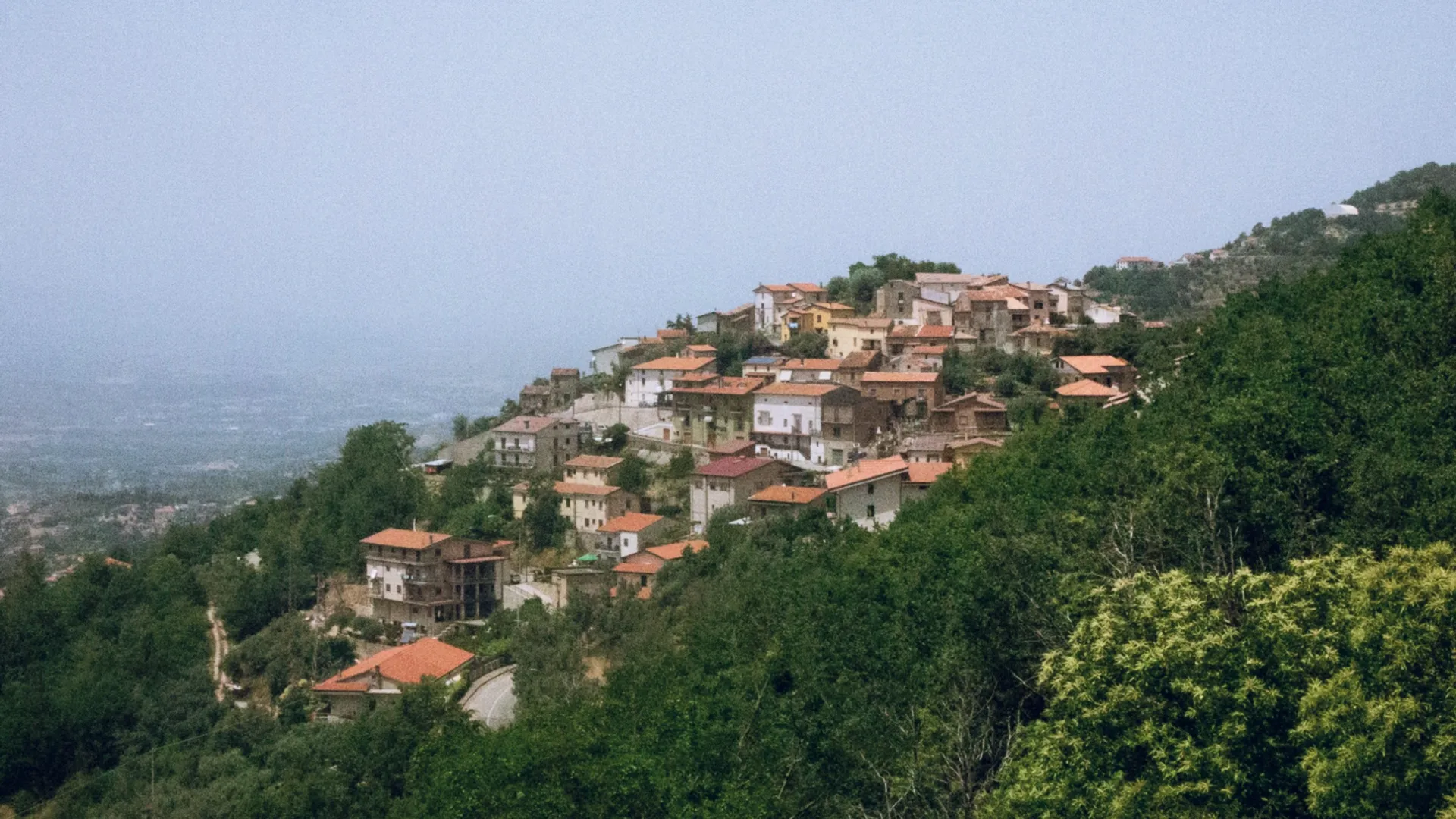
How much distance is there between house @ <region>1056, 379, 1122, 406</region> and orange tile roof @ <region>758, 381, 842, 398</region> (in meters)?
7.01

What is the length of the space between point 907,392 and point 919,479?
7968mm

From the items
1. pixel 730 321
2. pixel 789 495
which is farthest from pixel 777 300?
pixel 789 495

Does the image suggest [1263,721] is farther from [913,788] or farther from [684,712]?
[684,712]

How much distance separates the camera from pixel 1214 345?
101 feet

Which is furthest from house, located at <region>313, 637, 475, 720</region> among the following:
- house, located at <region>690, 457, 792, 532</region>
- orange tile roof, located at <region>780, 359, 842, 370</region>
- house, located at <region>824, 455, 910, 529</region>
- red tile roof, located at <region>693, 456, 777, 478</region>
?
orange tile roof, located at <region>780, 359, 842, 370</region>

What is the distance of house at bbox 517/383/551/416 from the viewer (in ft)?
187

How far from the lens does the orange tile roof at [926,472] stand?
37.2 meters

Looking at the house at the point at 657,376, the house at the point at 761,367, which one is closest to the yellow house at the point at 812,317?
the house at the point at 657,376

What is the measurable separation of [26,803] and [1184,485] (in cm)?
3505

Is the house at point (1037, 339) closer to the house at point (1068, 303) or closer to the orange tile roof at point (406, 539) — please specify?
the house at point (1068, 303)

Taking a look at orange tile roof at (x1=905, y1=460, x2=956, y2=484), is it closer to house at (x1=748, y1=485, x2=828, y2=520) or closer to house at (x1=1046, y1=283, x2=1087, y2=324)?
house at (x1=748, y1=485, x2=828, y2=520)

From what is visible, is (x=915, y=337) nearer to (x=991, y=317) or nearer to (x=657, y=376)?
(x=991, y=317)

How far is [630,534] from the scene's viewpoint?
41.4 metres

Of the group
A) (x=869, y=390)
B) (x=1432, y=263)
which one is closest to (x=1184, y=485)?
(x=1432, y=263)
